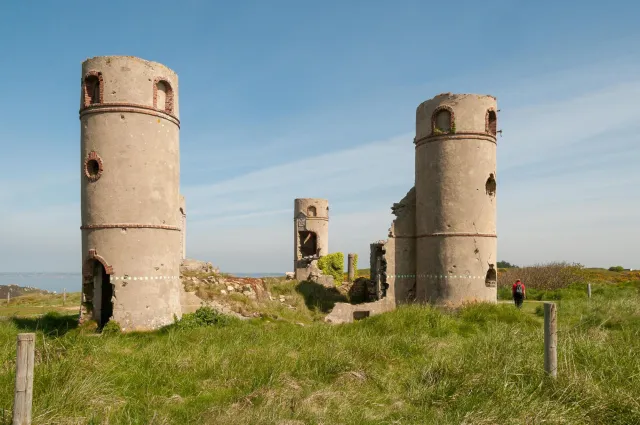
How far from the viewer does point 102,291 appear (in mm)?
14789

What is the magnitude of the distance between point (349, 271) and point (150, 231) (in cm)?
1752

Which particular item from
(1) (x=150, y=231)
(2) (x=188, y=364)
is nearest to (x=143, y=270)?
(1) (x=150, y=231)

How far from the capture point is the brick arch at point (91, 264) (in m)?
13.7

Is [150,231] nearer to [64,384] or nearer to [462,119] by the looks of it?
[64,384]

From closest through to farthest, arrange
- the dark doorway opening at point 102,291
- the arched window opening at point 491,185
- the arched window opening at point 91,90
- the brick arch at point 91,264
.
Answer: the brick arch at point 91,264 → the arched window opening at point 91,90 → the dark doorway opening at point 102,291 → the arched window opening at point 491,185

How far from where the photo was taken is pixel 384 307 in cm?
1725

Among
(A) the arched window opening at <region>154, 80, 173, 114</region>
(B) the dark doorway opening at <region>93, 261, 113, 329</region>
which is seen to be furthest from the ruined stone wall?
(B) the dark doorway opening at <region>93, 261, 113, 329</region>

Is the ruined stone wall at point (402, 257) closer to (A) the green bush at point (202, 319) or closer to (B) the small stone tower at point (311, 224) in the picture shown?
(A) the green bush at point (202, 319)

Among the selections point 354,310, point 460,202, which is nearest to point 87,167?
point 354,310

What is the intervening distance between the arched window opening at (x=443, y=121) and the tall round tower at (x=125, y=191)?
8.97m

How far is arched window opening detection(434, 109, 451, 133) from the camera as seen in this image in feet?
54.4

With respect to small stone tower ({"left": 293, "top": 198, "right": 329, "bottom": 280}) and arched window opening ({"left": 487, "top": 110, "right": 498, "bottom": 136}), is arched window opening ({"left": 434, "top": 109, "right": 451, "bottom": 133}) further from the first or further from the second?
small stone tower ({"left": 293, "top": 198, "right": 329, "bottom": 280})

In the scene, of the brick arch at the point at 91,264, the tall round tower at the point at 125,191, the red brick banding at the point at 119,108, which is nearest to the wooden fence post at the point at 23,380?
the tall round tower at the point at 125,191

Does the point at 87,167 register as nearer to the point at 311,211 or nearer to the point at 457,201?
the point at 457,201
